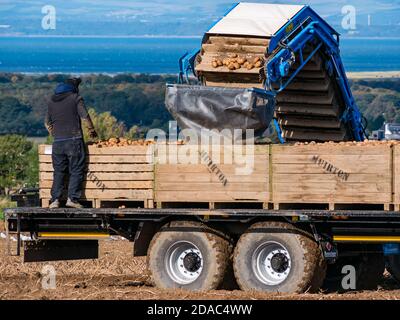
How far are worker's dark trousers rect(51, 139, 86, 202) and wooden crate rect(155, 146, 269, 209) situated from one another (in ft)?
3.31

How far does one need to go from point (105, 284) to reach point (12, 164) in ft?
98.1

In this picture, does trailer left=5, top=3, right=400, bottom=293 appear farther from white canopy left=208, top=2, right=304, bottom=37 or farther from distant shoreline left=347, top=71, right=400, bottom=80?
distant shoreline left=347, top=71, right=400, bottom=80

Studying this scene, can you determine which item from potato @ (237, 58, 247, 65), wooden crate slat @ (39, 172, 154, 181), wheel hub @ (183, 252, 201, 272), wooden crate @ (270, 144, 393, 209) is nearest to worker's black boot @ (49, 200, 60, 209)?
wooden crate slat @ (39, 172, 154, 181)

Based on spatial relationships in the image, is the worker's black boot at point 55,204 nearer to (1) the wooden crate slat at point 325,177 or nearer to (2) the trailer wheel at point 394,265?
(1) the wooden crate slat at point 325,177

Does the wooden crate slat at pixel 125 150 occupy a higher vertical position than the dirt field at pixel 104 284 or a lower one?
higher

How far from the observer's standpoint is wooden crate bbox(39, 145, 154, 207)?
17531 millimetres

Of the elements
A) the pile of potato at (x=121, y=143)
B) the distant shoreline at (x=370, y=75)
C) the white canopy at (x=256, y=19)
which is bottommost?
the pile of potato at (x=121, y=143)

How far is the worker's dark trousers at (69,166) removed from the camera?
1759 cm

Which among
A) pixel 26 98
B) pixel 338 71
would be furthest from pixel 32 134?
pixel 338 71

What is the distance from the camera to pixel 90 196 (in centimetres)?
1777

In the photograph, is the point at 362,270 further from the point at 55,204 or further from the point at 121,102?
the point at 121,102

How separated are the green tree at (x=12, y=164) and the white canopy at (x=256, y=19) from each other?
2692 centimetres

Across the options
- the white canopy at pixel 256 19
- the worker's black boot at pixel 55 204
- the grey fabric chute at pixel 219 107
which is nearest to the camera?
the grey fabric chute at pixel 219 107

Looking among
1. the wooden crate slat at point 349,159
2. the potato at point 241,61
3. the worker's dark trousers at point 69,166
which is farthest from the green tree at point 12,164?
the wooden crate slat at point 349,159
